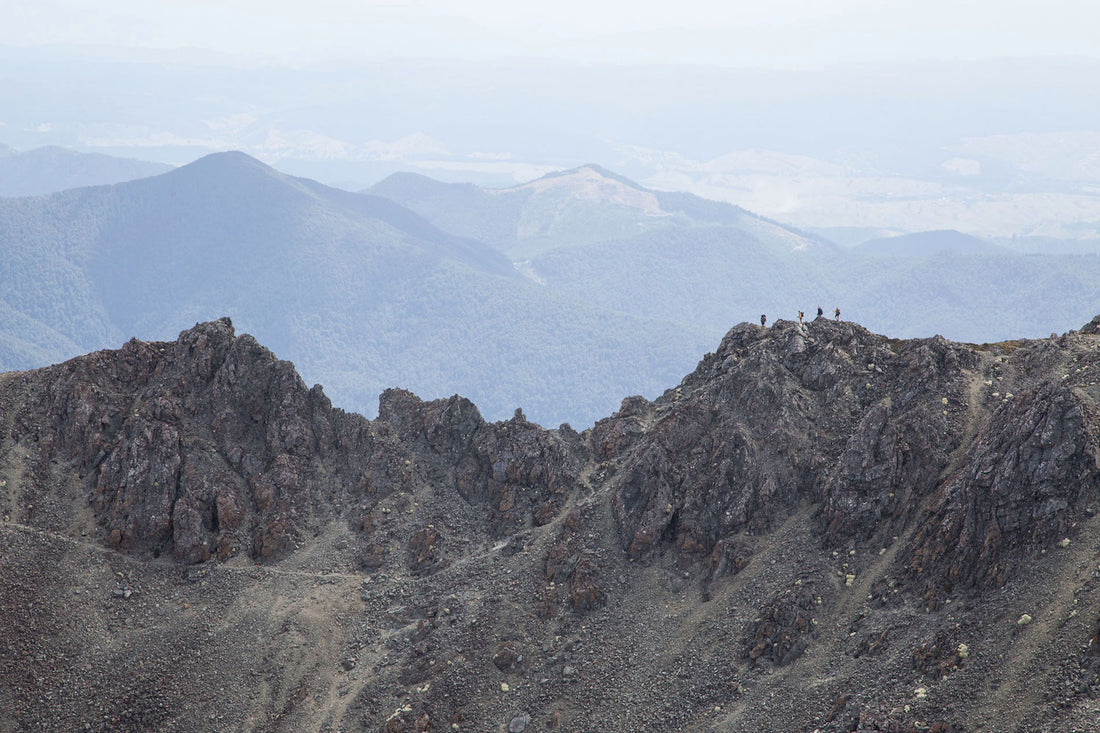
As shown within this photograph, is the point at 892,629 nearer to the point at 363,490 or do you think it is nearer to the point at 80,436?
the point at 363,490

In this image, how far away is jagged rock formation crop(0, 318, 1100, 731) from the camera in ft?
142

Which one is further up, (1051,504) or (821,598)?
(1051,504)

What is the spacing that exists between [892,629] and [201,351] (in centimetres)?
5527

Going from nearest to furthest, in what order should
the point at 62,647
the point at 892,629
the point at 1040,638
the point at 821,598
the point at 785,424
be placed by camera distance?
the point at 1040,638 < the point at 892,629 < the point at 821,598 < the point at 62,647 < the point at 785,424

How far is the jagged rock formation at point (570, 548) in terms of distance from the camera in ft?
142

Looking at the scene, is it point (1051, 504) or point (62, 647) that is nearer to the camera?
point (1051, 504)

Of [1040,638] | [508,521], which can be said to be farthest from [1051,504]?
[508,521]

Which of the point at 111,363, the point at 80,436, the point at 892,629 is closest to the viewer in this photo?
the point at 892,629

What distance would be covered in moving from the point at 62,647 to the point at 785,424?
162 feet

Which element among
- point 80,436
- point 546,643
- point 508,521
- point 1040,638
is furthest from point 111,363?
point 1040,638

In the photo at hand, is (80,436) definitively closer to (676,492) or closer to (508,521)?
(508,521)

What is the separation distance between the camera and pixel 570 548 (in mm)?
59375

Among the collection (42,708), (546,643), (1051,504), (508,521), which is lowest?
(42,708)

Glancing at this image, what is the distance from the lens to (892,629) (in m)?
43.8
